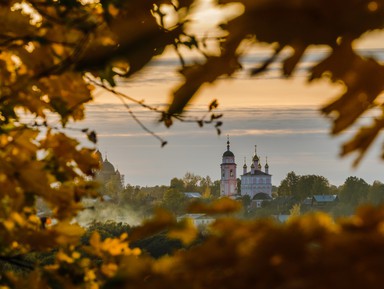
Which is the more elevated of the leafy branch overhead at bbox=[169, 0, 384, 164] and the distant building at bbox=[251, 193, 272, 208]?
the distant building at bbox=[251, 193, 272, 208]

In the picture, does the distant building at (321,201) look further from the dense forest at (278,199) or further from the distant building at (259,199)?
the distant building at (259,199)

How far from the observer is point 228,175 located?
12694 centimetres

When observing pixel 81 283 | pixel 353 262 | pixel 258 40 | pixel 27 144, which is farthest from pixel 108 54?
pixel 81 283

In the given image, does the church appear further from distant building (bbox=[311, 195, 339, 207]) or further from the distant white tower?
distant building (bbox=[311, 195, 339, 207])

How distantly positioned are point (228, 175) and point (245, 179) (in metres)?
2.88

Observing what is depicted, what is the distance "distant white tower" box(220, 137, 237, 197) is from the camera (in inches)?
4958

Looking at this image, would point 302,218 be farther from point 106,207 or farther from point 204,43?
point 106,207

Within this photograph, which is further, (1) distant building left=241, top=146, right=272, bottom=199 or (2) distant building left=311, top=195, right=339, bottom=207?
(1) distant building left=241, top=146, right=272, bottom=199

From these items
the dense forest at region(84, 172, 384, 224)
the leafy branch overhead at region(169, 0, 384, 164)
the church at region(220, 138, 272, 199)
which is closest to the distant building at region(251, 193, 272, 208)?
the dense forest at region(84, 172, 384, 224)

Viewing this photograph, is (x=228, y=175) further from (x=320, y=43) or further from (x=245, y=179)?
(x=320, y=43)

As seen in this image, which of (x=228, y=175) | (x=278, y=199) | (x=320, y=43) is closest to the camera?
(x=320, y=43)

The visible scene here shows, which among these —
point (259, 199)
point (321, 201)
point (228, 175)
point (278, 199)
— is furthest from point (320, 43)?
point (228, 175)

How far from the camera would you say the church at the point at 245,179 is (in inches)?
4958

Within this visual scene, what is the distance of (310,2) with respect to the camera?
1.06 meters
